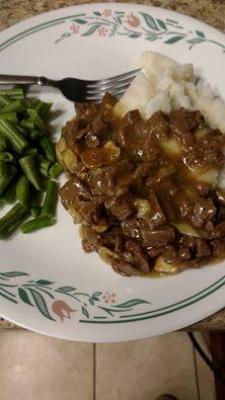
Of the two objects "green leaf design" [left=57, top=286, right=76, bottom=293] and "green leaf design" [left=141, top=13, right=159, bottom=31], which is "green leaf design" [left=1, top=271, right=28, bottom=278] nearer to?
"green leaf design" [left=57, top=286, right=76, bottom=293]

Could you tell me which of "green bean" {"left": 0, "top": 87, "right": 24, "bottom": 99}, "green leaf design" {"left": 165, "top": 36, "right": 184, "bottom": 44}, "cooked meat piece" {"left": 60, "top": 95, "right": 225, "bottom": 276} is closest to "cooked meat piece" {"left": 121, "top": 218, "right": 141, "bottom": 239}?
"cooked meat piece" {"left": 60, "top": 95, "right": 225, "bottom": 276}

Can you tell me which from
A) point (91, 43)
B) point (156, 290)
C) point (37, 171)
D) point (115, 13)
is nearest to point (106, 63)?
point (91, 43)

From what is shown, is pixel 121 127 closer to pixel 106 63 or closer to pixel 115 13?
pixel 106 63

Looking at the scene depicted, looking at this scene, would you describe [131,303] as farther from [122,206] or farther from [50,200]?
[50,200]

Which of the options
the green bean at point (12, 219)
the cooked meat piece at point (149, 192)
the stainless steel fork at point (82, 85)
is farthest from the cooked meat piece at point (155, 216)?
the stainless steel fork at point (82, 85)

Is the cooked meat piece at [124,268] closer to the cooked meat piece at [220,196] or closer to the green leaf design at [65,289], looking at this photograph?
the green leaf design at [65,289]

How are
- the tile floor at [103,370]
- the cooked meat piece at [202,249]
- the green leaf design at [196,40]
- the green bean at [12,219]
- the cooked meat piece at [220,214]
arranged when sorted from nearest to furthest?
the cooked meat piece at [202,249]
the cooked meat piece at [220,214]
the green bean at [12,219]
the green leaf design at [196,40]
the tile floor at [103,370]
